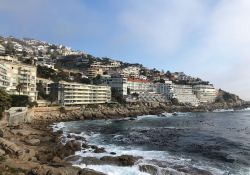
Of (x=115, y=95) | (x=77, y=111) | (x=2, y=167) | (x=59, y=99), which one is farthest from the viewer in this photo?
(x=115, y=95)

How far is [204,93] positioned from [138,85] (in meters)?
66.6

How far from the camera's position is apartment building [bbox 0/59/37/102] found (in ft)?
172

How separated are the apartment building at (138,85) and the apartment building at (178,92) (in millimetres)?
7811

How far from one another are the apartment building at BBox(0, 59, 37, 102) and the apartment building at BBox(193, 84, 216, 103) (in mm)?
126206

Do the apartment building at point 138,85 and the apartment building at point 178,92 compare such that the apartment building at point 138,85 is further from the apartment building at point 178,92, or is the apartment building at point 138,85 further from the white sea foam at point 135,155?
the white sea foam at point 135,155

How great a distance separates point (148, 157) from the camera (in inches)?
797

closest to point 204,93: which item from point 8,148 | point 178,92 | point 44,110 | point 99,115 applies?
point 178,92

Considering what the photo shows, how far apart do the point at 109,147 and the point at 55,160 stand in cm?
843

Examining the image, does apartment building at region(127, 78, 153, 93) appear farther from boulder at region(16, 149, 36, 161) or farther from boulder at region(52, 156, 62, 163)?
boulder at region(16, 149, 36, 161)

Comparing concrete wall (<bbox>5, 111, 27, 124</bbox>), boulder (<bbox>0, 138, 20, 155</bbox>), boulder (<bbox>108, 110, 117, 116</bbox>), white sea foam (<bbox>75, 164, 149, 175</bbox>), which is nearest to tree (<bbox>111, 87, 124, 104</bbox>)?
boulder (<bbox>108, 110, 117, 116</bbox>)

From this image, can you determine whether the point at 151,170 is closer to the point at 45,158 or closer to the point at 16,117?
the point at 45,158

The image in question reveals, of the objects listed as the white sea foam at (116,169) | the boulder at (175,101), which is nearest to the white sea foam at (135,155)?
the white sea foam at (116,169)

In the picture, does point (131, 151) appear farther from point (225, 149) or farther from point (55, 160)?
point (225, 149)

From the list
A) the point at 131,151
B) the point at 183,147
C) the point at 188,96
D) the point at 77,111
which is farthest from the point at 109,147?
the point at 188,96
